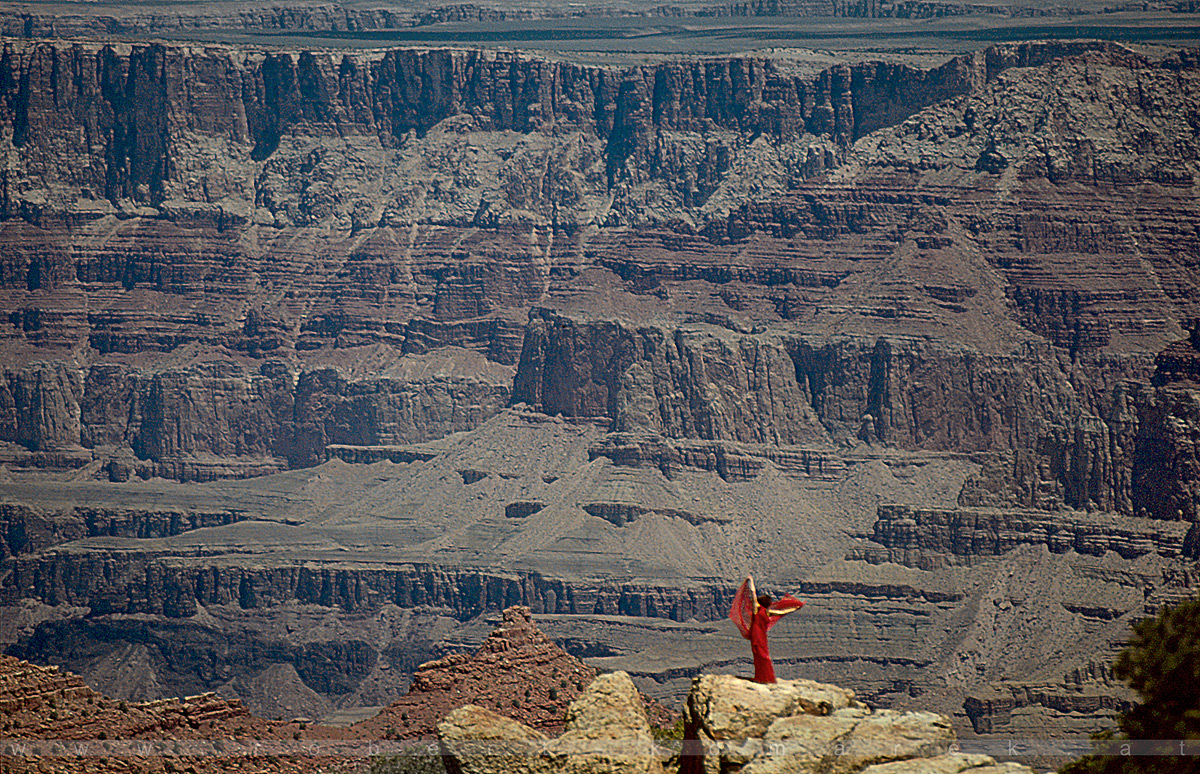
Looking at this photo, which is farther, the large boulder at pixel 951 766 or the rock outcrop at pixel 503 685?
the rock outcrop at pixel 503 685

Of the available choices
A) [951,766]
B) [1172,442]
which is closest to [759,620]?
[951,766]

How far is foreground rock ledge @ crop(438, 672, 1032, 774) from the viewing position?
38.1 m

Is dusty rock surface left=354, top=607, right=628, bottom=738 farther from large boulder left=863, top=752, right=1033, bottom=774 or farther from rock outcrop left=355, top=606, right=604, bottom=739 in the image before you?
large boulder left=863, top=752, right=1033, bottom=774

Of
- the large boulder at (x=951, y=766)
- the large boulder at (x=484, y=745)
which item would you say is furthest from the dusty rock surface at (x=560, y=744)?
the large boulder at (x=951, y=766)

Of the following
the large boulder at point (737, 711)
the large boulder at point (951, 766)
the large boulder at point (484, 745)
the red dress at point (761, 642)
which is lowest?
the large boulder at point (484, 745)

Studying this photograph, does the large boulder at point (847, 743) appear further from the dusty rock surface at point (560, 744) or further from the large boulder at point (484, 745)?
the large boulder at point (484, 745)

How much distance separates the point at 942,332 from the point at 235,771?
507ft

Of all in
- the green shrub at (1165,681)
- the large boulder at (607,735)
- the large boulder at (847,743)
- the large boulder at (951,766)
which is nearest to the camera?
the green shrub at (1165,681)

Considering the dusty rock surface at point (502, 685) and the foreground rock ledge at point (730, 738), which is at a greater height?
the foreground rock ledge at point (730, 738)

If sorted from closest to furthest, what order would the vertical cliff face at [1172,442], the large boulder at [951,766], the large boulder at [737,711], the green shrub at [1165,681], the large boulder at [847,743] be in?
1. the green shrub at [1165,681]
2. the large boulder at [951,766]
3. the large boulder at [847,743]
4. the large boulder at [737,711]
5. the vertical cliff face at [1172,442]

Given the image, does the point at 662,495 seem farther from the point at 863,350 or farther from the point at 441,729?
the point at 441,729

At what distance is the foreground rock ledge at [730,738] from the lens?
38.1m

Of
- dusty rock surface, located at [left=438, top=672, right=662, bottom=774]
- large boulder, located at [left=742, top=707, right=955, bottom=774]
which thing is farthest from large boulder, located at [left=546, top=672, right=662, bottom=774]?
large boulder, located at [left=742, top=707, right=955, bottom=774]

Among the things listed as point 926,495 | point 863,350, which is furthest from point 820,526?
point 863,350
